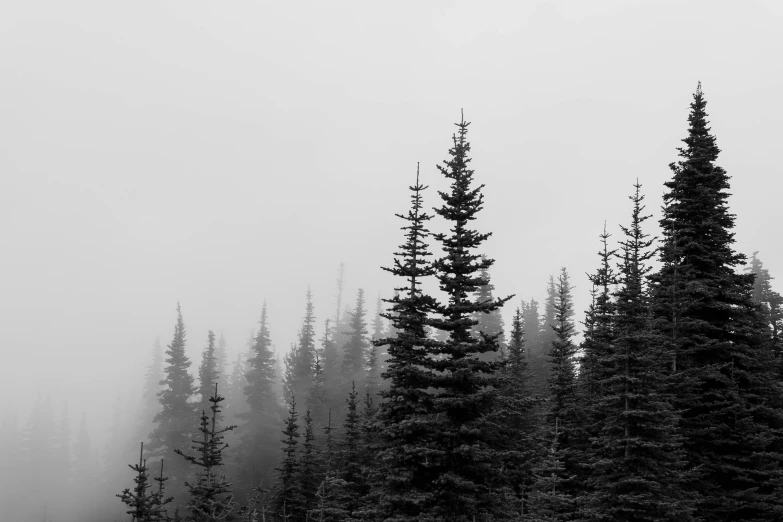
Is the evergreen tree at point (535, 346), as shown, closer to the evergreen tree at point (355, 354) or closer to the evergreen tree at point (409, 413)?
the evergreen tree at point (355, 354)

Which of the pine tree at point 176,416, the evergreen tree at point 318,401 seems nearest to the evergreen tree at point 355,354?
→ the evergreen tree at point 318,401

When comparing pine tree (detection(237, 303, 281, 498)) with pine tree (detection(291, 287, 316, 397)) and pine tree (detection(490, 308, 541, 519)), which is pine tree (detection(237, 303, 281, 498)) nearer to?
pine tree (detection(291, 287, 316, 397))

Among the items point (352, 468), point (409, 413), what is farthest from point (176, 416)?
point (409, 413)

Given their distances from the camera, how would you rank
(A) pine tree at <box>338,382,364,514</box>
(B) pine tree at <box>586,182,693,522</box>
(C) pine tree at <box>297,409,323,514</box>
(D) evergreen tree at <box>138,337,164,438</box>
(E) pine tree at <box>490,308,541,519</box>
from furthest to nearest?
(D) evergreen tree at <box>138,337,164,438</box> → (C) pine tree at <box>297,409,323,514</box> → (A) pine tree at <box>338,382,364,514</box> → (E) pine tree at <box>490,308,541,519</box> → (B) pine tree at <box>586,182,693,522</box>

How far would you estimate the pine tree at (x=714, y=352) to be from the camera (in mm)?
20000

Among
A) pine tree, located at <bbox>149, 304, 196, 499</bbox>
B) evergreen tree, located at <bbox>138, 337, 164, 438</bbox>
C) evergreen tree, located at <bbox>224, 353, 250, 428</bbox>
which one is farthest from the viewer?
evergreen tree, located at <bbox>138, 337, 164, 438</bbox>

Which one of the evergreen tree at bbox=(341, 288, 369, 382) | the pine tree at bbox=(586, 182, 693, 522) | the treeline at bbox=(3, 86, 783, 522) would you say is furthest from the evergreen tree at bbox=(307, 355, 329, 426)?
the pine tree at bbox=(586, 182, 693, 522)

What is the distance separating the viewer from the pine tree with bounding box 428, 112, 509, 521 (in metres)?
18.0

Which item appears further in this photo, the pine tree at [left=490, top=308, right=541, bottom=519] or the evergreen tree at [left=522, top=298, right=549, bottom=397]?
the evergreen tree at [left=522, top=298, right=549, bottom=397]

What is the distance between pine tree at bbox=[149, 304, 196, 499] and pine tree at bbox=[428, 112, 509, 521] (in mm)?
→ 45517

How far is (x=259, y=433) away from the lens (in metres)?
63.2

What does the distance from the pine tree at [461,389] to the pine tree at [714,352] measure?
27.8 feet

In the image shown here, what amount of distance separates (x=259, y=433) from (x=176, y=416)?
34.9ft

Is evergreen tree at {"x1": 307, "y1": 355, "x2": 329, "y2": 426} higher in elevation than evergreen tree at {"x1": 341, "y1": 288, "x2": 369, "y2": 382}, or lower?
lower
